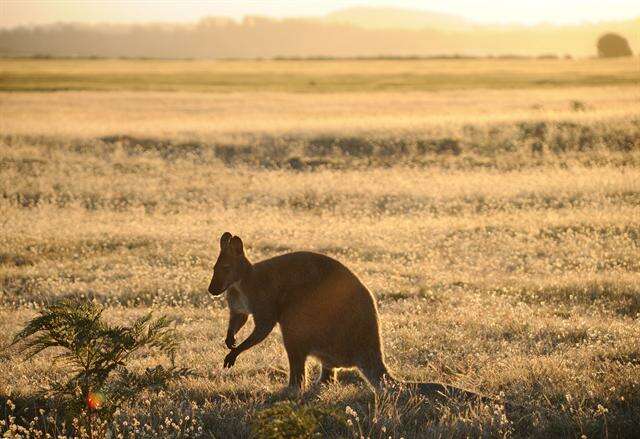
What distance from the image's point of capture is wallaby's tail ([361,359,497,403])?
7.00 meters

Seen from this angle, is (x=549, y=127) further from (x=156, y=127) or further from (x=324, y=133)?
(x=156, y=127)

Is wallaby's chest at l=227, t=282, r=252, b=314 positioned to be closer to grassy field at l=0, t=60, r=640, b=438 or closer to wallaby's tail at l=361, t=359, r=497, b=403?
grassy field at l=0, t=60, r=640, b=438

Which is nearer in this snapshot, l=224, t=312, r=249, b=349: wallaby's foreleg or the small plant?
the small plant

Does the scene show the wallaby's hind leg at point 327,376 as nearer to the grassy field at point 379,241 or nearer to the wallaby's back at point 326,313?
the grassy field at point 379,241

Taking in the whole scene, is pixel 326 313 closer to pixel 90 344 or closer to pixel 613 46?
pixel 90 344

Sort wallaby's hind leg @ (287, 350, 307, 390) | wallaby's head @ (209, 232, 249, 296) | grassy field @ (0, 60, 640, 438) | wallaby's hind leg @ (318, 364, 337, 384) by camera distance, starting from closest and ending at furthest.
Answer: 1. wallaby's head @ (209, 232, 249, 296)
2. wallaby's hind leg @ (287, 350, 307, 390)
3. grassy field @ (0, 60, 640, 438)
4. wallaby's hind leg @ (318, 364, 337, 384)

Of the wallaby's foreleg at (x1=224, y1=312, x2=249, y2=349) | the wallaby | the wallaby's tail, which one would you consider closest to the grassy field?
the wallaby's tail

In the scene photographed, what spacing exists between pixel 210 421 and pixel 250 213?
1295 cm

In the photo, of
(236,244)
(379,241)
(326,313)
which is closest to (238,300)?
(236,244)

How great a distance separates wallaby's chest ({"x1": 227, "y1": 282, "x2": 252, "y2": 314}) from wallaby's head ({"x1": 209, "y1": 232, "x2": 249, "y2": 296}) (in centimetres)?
13

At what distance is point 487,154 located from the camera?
30.1 m

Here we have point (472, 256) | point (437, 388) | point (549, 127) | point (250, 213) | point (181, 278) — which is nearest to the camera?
point (437, 388)

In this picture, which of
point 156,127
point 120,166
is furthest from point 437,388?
point 156,127

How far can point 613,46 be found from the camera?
5226 inches
